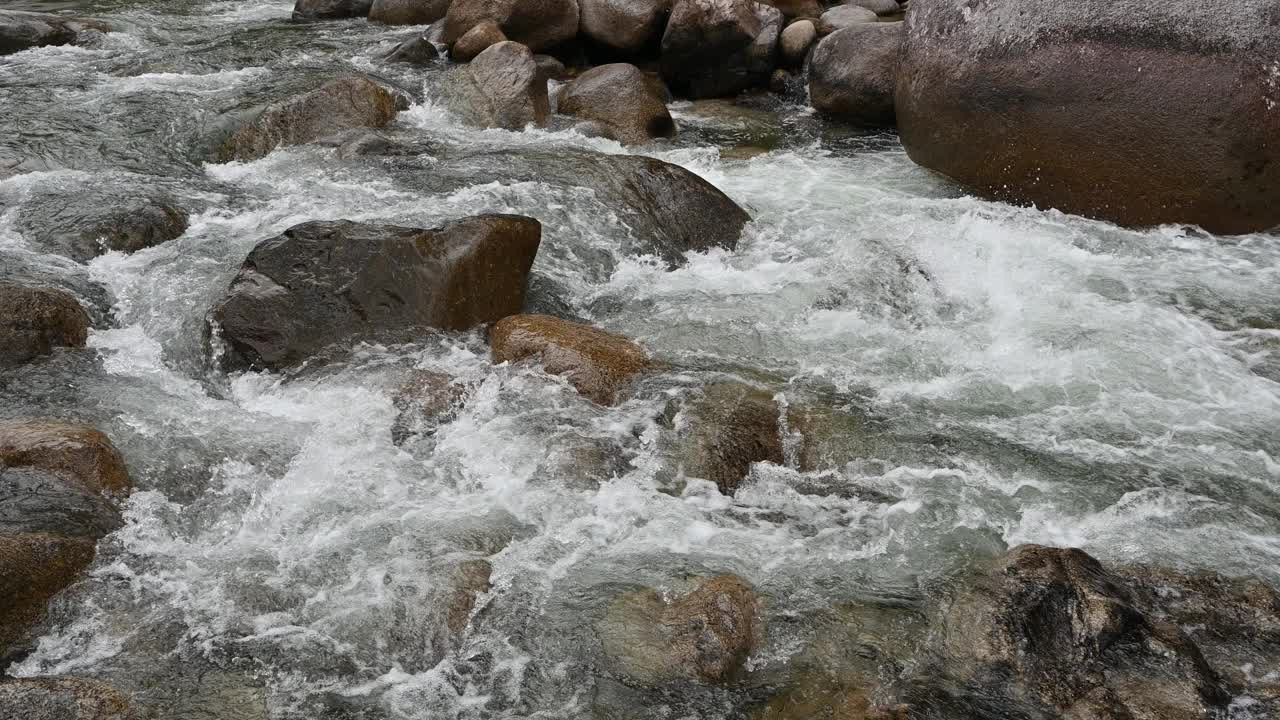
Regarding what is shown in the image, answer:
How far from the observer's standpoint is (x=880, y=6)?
13.4 meters

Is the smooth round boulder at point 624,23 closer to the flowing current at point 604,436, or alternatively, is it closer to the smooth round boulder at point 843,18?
the smooth round boulder at point 843,18

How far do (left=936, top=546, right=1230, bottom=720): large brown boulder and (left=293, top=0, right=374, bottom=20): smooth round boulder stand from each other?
12.6 m

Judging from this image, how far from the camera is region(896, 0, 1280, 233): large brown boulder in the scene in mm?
7648

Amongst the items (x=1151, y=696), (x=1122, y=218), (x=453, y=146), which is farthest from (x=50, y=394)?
(x=1122, y=218)

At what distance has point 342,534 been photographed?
16.7 feet

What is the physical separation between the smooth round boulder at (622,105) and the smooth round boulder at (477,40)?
71.3 inches

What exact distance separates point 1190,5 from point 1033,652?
5.59 metres

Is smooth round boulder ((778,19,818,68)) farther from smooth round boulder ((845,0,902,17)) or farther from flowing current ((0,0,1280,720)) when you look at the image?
flowing current ((0,0,1280,720))

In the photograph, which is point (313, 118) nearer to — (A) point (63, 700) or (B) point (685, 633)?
(A) point (63, 700)

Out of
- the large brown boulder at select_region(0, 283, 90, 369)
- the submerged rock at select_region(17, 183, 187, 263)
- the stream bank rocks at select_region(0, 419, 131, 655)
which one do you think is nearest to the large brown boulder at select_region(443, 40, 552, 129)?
the submerged rock at select_region(17, 183, 187, 263)

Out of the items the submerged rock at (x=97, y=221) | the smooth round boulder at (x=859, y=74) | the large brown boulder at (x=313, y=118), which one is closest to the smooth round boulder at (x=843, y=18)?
the smooth round boulder at (x=859, y=74)

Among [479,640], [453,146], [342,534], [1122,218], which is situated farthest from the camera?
[453,146]

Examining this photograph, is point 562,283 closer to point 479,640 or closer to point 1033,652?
point 479,640

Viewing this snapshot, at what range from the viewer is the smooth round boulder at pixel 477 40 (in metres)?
12.0
